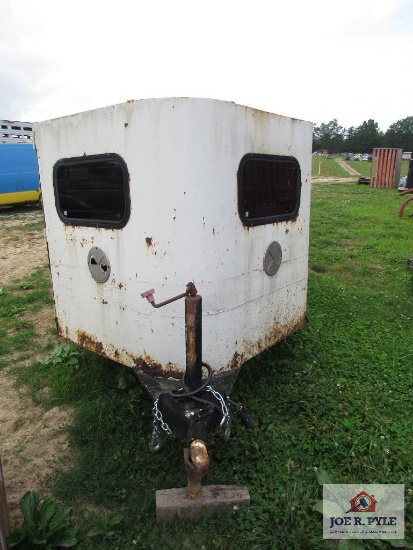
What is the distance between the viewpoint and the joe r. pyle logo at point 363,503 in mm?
2447

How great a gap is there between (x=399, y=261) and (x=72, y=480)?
6.40m

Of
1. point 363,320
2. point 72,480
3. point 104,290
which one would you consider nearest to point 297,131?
point 104,290

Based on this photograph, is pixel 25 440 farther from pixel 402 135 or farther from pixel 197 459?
pixel 402 135

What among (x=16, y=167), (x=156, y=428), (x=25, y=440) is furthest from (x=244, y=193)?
(x=16, y=167)

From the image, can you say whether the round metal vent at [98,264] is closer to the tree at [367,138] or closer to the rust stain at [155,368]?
the rust stain at [155,368]

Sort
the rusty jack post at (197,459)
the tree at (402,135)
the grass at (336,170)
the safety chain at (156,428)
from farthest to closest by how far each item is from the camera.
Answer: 1. the tree at (402,135)
2. the grass at (336,170)
3. the safety chain at (156,428)
4. the rusty jack post at (197,459)

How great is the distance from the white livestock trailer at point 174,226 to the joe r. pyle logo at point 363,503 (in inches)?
39.4

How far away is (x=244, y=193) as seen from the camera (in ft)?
9.09

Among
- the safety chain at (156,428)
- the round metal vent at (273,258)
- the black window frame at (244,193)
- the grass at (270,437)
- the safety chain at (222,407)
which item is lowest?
the grass at (270,437)

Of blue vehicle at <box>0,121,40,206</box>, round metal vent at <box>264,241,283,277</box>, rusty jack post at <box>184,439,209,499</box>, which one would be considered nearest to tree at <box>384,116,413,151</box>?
blue vehicle at <box>0,121,40,206</box>

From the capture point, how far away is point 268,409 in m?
3.31

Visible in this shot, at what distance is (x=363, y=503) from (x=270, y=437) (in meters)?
0.72

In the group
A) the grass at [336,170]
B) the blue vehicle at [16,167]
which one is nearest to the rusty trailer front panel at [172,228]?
the blue vehicle at [16,167]

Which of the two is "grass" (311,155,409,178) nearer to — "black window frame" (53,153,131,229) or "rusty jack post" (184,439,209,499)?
"black window frame" (53,153,131,229)
